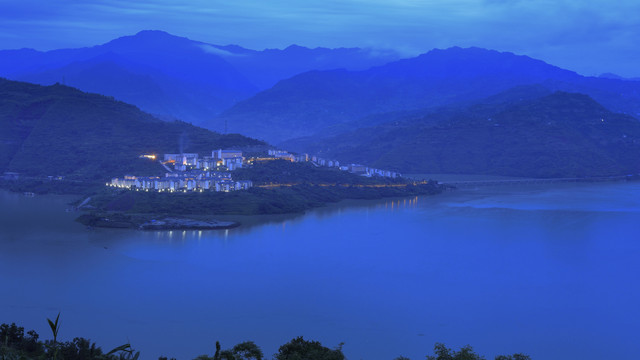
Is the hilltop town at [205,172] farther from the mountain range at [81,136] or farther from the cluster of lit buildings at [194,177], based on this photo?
the mountain range at [81,136]

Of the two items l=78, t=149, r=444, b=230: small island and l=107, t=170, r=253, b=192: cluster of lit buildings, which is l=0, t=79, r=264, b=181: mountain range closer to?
l=78, t=149, r=444, b=230: small island

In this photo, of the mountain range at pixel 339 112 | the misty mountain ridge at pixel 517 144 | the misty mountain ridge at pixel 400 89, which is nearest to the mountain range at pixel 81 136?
the mountain range at pixel 339 112

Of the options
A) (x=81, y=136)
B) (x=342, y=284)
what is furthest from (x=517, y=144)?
(x=342, y=284)

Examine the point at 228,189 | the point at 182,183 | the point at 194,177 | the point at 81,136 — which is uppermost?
the point at 81,136

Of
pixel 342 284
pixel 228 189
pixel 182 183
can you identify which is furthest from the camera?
pixel 182 183

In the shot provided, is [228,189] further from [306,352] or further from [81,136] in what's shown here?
A: [306,352]

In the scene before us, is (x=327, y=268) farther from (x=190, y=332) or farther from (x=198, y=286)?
(x=190, y=332)

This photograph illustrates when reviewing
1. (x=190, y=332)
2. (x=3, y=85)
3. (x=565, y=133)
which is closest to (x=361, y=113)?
(x=565, y=133)
